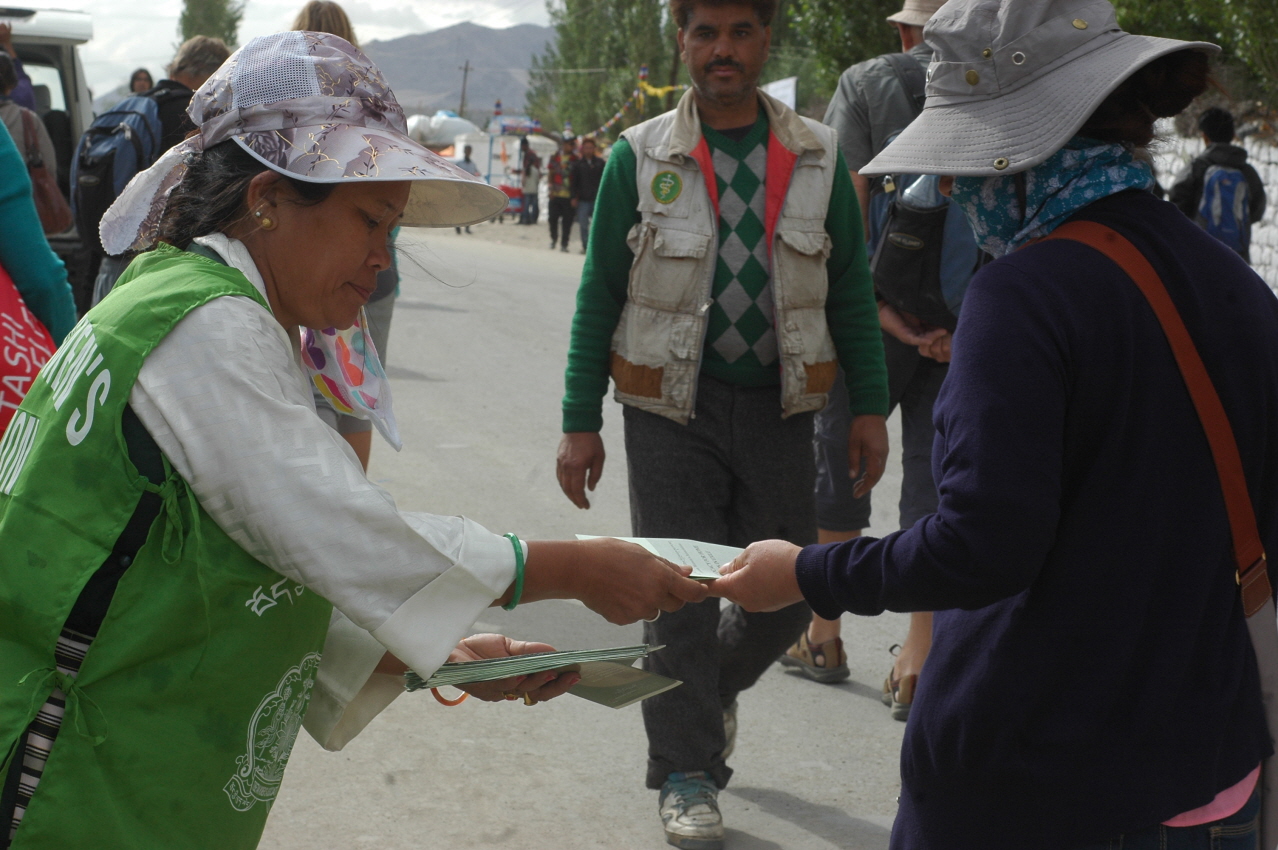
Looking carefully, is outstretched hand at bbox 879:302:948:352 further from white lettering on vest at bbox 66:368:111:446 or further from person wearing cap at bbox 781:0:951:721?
white lettering on vest at bbox 66:368:111:446

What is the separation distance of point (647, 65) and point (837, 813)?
149ft

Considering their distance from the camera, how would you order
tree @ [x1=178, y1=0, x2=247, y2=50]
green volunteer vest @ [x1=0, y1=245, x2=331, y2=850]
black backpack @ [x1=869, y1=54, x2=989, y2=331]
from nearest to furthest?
green volunteer vest @ [x1=0, y1=245, x2=331, y2=850]
black backpack @ [x1=869, y1=54, x2=989, y2=331]
tree @ [x1=178, y1=0, x2=247, y2=50]

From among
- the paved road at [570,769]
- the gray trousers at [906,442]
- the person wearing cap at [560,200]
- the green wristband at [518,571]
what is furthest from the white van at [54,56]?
the person wearing cap at [560,200]

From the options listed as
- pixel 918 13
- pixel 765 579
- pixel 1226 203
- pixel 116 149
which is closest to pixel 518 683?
pixel 765 579

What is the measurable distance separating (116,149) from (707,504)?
3484 mm

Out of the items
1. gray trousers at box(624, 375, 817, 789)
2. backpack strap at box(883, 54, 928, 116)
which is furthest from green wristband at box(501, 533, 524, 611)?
backpack strap at box(883, 54, 928, 116)

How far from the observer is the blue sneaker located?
3.33 m

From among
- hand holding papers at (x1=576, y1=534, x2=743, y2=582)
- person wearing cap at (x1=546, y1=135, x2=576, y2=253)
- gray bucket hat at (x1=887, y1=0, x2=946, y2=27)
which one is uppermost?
gray bucket hat at (x1=887, y1=0, x2=946, y2=27)

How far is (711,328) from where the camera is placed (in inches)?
136

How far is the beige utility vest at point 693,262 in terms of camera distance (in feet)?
11.1

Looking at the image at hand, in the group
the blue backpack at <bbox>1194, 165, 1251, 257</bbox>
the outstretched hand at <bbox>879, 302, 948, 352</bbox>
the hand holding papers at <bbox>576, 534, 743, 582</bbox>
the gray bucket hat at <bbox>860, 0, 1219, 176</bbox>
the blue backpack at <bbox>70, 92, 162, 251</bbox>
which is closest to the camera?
the gray bucket hat at <bbox>860, 0, 1219, 176</bbox>

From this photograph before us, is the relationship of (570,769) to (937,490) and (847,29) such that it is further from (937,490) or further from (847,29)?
(847,29)

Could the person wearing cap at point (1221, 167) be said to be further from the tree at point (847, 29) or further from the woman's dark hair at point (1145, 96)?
the woman's dark hair at point (1145, 96)

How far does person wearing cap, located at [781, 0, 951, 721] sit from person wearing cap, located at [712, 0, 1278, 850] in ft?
7.51
